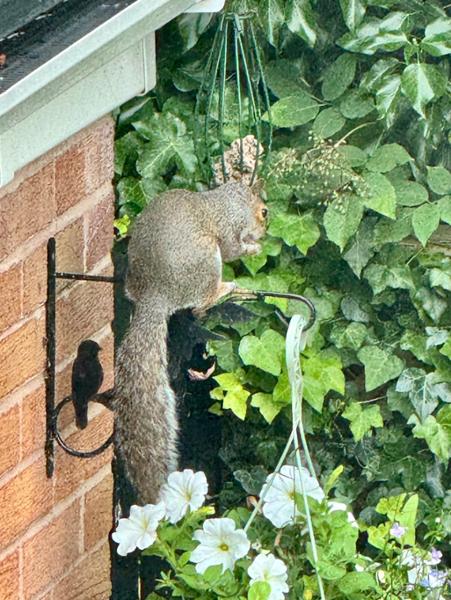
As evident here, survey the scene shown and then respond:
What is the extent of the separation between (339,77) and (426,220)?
1.13 feet

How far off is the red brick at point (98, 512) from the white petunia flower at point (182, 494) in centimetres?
8

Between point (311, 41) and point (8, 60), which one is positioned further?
point (311, 41)

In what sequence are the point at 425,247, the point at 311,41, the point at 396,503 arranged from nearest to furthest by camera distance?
the point at 396,503 < the point at 311,41 < the point at 425,247

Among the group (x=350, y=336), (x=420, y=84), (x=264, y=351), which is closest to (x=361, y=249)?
(x=350, y=336)

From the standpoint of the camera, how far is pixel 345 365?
290cm

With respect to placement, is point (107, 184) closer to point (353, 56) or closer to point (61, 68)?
point (61, 68)

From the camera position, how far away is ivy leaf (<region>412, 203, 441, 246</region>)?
105 inches

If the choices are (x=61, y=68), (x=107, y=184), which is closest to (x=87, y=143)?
(x=107, y=184)

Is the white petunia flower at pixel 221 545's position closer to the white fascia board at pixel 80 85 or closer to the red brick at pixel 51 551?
the red brick at pixel 51 551

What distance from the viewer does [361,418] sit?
2.87 meters

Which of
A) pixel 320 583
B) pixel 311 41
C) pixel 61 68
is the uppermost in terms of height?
pixel 61 68

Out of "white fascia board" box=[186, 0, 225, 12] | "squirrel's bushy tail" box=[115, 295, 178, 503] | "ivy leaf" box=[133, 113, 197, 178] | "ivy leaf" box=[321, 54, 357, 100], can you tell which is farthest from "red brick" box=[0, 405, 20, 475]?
"ivy leaf" box=[321, 54, 357, 100]

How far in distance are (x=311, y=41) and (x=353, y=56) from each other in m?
0.15

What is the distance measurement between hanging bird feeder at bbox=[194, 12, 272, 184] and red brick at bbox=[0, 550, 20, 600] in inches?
28.1
